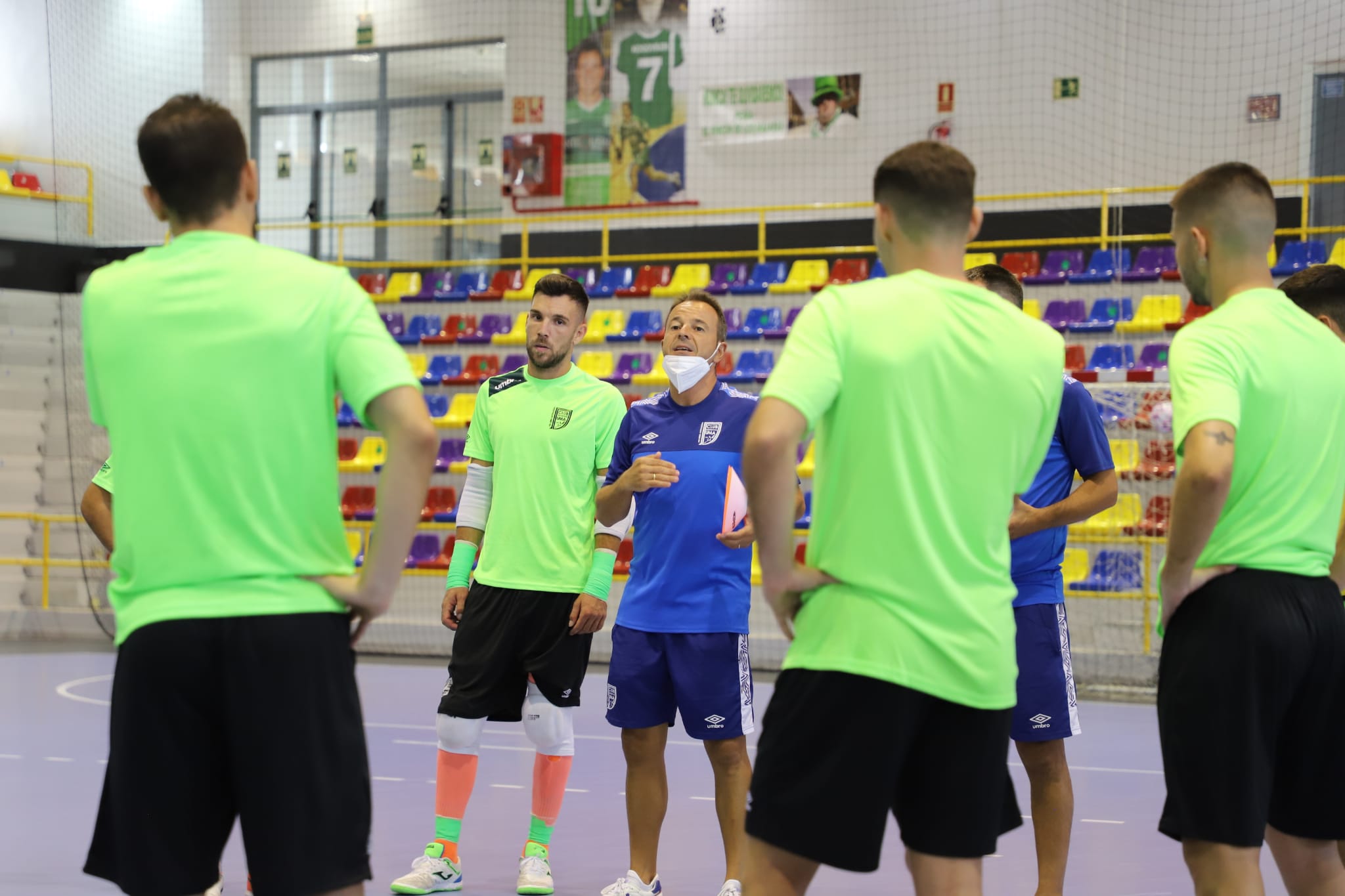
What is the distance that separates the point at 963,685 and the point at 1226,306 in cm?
111

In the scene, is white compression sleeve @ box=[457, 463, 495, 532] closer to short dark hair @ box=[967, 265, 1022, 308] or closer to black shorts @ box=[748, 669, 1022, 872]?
short dark hair @ box=[967, 265, 1022, 308]

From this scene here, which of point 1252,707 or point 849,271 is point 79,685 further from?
point 1252,707

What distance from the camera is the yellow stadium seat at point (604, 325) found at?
1404cm

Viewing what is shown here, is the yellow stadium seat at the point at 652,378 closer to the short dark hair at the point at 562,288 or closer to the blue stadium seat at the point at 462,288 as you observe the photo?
the blue stadium seat at the point at 462,288

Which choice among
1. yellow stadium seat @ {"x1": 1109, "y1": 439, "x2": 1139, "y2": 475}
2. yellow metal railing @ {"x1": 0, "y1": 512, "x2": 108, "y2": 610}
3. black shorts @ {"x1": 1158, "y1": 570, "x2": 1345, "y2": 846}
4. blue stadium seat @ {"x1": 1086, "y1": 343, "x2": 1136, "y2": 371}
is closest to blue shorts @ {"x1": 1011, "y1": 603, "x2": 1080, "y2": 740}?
black shorts @ {"x1": 1158, "y1": 570, "x2": 1345, "y2": 846}

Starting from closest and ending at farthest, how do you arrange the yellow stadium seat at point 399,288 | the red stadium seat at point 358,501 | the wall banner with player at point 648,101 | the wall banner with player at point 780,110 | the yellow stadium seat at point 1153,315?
the yellow stadium seat at point 1153,315 → the red stadium seat at point 358,501 → the wall banner with player at point 780,110 → the yellow stadium seat at point 399,288 → the wall banner with player at point 648,101

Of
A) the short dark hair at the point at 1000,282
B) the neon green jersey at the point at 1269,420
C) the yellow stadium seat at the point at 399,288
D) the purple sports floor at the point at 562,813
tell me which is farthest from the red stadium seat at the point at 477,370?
the neon green jersey at the point at 1269,420

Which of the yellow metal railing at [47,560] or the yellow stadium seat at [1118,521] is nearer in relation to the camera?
the yellow stadium seat at [1118,521]

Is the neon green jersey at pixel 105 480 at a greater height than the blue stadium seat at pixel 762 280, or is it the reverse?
the blue stadium seat at pixel 762 280

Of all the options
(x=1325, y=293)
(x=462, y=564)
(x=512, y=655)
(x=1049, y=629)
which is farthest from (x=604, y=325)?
(x=1325, y=293)

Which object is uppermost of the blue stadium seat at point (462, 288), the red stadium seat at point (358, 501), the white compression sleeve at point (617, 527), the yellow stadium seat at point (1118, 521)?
the blue stadium seat at point (462, 288)

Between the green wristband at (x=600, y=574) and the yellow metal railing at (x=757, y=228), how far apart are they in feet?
24.2

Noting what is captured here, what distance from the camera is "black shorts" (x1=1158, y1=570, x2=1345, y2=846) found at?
2.84 m

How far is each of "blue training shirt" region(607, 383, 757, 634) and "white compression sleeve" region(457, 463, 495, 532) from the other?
0.70 meters
